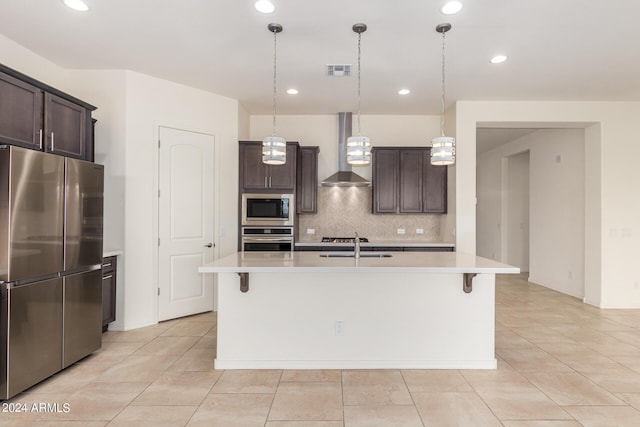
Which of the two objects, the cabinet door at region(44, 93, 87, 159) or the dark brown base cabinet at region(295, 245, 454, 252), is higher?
the cabinet door at region(44, 93, 87, 159)

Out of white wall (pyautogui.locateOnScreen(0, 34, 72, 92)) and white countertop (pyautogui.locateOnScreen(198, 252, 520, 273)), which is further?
white wall (pyautogui.locateOnScreen(0, 34, 72, 92))

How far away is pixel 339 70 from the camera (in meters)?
3.94

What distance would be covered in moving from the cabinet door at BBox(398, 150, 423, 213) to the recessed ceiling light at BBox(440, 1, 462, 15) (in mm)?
2742

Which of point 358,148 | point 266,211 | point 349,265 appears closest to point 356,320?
point 349,265

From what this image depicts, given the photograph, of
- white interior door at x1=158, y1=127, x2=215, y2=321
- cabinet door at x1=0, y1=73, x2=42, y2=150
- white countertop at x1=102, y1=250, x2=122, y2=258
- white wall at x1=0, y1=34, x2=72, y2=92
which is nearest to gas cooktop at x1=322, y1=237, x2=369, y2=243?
white interior door at x1=158, y1=127, x2=215, y2=321

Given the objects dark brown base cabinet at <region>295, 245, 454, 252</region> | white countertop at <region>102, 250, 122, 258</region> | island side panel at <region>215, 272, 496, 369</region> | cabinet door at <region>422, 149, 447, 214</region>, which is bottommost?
island side panel at <region>215, 272, 496, 369</region>

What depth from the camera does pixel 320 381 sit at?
2.81 metres

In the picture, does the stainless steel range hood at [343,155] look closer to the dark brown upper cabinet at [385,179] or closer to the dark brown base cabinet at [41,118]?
the dark brown upper cabinet at [385,179]

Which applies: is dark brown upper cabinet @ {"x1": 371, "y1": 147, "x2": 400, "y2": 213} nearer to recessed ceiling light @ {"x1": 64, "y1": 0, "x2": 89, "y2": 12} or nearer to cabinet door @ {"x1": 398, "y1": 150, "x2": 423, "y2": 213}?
cabinet door @ {"x1": 398, "y1": 150, "x2": 423, "y2": 213}

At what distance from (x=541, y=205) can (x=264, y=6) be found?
6.12 metres

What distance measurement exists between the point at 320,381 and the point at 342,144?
12.4 ft

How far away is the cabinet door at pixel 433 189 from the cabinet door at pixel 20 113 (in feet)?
15.2

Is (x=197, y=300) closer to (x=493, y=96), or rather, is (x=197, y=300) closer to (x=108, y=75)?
(x=108, y=75)

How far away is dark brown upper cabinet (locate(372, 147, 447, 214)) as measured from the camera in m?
5.46
